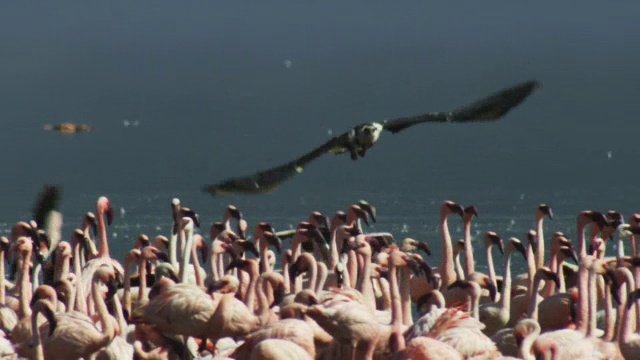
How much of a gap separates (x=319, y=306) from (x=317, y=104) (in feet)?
234

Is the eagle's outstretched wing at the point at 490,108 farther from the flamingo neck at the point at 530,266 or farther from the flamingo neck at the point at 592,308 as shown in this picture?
the flamingo neck at the point at 530,266

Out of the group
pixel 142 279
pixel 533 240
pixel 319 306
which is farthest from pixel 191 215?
pixel 319 306

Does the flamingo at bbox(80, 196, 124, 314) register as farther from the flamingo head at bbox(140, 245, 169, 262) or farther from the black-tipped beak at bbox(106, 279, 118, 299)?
the black-tipped beak at bbox(106, 279, 118, 299)

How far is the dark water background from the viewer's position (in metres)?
31.7

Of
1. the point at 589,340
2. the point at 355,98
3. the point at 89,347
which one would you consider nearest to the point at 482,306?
the point at 589,340

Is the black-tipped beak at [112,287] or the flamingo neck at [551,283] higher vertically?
the black-tipped beak at [112,287]

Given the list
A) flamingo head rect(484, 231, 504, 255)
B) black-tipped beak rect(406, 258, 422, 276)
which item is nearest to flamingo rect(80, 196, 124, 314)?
black-tipped beak rect(406, 258, 422, 276)

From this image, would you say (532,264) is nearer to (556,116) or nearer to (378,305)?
(378,305)

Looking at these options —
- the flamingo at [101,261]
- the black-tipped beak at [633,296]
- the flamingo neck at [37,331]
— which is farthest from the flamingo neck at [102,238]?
the black-tipped beak at [633,296]

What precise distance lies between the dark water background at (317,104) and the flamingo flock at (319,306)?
6135 mm

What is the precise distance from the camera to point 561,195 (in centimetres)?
3162

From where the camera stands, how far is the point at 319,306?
10977 millimetres

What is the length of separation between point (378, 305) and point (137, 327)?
2.91m

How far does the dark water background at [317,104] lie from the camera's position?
31719 mm
